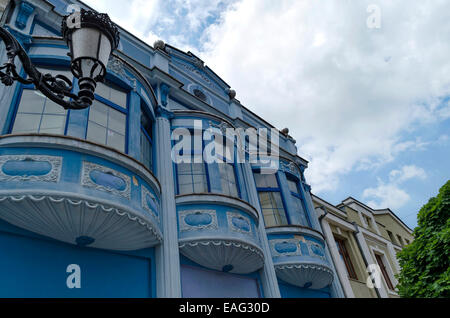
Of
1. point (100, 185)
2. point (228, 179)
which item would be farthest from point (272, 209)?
point (100, 185)

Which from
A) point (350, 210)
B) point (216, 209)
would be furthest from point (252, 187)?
point (350, 210)

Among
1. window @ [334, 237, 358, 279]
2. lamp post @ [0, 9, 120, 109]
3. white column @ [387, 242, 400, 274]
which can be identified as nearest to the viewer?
lamp post @ [0, 9, 120, 109]

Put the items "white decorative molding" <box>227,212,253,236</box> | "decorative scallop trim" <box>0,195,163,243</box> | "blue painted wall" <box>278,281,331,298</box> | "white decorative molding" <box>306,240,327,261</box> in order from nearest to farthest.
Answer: "decorative scallop trim" <box>0,195,163,243</box>, "white decorative molding" <box>227,212,253,236</box>, "blue painted wall" <box>278,281,331,298</box>, "white decorative molding" <box>306,240,327,261</box>

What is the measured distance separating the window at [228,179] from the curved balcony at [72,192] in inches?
147

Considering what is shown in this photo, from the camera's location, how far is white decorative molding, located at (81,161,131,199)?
6.12 m

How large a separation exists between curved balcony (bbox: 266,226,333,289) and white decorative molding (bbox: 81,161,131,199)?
19.1ft

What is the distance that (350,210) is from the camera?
1977 centimetres

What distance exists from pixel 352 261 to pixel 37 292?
1451 cm

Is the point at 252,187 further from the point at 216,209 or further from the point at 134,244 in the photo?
the point at 134,244

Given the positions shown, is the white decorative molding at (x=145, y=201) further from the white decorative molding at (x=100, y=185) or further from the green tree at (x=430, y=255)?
the green tree at (x=430, y=255)

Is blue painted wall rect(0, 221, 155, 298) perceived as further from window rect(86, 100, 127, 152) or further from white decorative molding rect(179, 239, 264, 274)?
window rect(86, 100, 127, 152)

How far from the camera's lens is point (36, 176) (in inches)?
226

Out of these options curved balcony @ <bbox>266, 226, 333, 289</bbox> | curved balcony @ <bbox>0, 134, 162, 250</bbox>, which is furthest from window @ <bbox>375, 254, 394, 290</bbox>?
curved balcony @ <bbox>0, 134, 162, 250</bbox>

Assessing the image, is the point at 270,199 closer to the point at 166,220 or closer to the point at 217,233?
the point at 217,233
